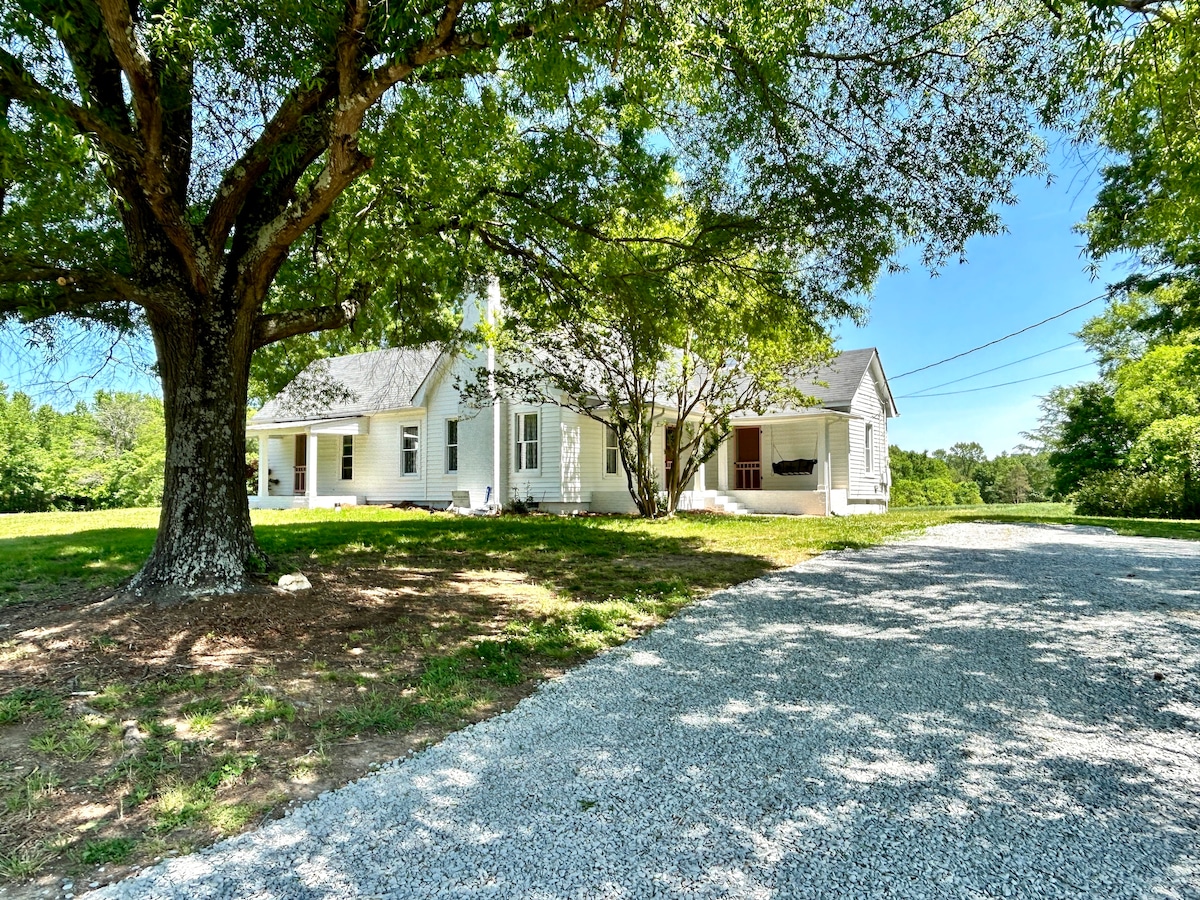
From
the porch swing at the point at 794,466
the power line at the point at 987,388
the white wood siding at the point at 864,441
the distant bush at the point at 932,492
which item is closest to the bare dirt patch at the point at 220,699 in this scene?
the porch swing at the point at 794,466

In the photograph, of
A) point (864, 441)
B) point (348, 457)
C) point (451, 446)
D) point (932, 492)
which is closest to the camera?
point (451, 446)

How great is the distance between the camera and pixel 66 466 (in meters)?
25.4

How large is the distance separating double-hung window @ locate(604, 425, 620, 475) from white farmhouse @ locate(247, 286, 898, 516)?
0.03m

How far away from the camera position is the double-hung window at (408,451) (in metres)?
19.1

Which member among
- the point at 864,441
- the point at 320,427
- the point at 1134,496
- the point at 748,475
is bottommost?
the point at 1134,496

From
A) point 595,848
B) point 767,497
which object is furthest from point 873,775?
point 767,497

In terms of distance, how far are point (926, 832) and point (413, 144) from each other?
6.24 meters

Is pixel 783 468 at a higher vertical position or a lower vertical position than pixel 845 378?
lower

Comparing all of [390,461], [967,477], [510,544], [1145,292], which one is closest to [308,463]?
[390,461]

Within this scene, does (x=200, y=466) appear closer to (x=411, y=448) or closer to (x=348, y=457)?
(x=411, y=448)

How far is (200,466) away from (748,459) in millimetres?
16754

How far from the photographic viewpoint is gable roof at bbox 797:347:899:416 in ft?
61.4

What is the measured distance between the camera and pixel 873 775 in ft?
9.19

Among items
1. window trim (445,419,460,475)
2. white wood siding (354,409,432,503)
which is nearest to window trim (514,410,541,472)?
window trim (445,419,460,475)
